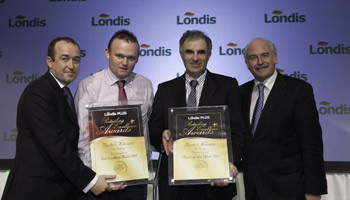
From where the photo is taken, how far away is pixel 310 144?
6.88 ft

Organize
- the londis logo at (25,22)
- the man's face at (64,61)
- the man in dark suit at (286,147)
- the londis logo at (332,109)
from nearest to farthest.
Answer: the man's face at (64,61), the man in dark suit at (286,147), the londis logo at (332,109), the londis logo at (25,22)

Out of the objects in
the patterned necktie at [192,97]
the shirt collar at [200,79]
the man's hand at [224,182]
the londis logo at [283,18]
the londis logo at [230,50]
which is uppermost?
the londis logo at [283,18]

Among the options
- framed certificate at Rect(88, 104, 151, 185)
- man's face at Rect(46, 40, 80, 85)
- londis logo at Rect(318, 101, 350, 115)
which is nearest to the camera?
framed certificate at Rect(88, 104, 151, 185)

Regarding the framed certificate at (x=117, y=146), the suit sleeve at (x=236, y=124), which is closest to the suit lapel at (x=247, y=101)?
the suit sleeve at (x=236, y=124)

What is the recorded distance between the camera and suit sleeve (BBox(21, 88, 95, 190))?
1801mm

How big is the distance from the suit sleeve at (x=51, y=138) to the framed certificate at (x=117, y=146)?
3.8 inches

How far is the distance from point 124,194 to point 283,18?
9.11 ft

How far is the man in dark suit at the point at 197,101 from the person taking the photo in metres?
2.01

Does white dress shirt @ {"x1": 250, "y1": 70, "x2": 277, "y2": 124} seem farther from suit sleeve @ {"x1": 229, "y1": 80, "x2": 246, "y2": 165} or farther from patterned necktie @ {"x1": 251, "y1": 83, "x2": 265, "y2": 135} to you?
suit sleeve @ {"x1": 229, "y1": 80, "x2": 246, "y2": 165}

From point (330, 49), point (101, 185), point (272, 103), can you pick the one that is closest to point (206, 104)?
point (272, 103)

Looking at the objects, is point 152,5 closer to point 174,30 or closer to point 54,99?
point 174,30

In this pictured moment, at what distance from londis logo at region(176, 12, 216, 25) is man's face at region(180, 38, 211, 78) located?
1.69m

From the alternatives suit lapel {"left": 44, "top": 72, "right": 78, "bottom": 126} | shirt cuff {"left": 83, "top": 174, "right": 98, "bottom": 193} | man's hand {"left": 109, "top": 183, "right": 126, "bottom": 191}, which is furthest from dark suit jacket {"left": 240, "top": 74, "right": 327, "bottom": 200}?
suit lapel {"left": 44, "top": 72, "right": 78, "bottom": 126}

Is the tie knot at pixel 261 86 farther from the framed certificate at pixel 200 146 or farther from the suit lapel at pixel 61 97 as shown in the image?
the suit lapel at pixel 61 97
